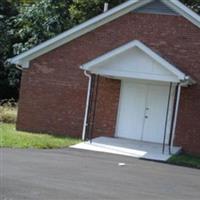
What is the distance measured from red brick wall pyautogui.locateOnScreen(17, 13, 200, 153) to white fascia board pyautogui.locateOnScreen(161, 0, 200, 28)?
0.83 ft

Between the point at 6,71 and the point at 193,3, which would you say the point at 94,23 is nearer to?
the point at 193,3

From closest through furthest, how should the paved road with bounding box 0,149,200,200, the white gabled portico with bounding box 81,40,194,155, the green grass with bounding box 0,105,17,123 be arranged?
the paved road with bounding box 0,149,200,200 → the white gabled portico with bounding box 81,40,194,155 → the green grass with bounding box 0,105,17,123

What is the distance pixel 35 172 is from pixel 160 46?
11.1m

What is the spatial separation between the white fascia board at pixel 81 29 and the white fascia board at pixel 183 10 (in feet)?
3.06

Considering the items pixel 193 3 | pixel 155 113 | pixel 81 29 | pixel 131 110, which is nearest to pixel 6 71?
pixel 193 3

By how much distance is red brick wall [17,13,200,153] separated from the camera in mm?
22469

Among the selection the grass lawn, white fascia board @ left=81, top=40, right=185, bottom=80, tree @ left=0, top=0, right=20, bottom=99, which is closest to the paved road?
the grass lawn

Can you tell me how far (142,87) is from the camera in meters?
23.3

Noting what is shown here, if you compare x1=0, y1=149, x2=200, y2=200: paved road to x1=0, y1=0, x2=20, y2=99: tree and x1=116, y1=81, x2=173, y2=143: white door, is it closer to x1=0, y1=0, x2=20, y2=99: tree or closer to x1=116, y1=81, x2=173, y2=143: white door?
x1=116, y1=81, x2=173, y2=143: white door

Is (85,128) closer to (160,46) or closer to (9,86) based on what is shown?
(160,46)

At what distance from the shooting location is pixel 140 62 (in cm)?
2178

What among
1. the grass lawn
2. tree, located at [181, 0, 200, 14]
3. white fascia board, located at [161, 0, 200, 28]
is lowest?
the grass lawn

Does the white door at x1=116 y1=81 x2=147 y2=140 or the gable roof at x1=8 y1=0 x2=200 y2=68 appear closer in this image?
the gable roof at x1=8 y1=0 x2=200 y2=68

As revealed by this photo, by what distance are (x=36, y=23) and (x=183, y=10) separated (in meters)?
17.4
